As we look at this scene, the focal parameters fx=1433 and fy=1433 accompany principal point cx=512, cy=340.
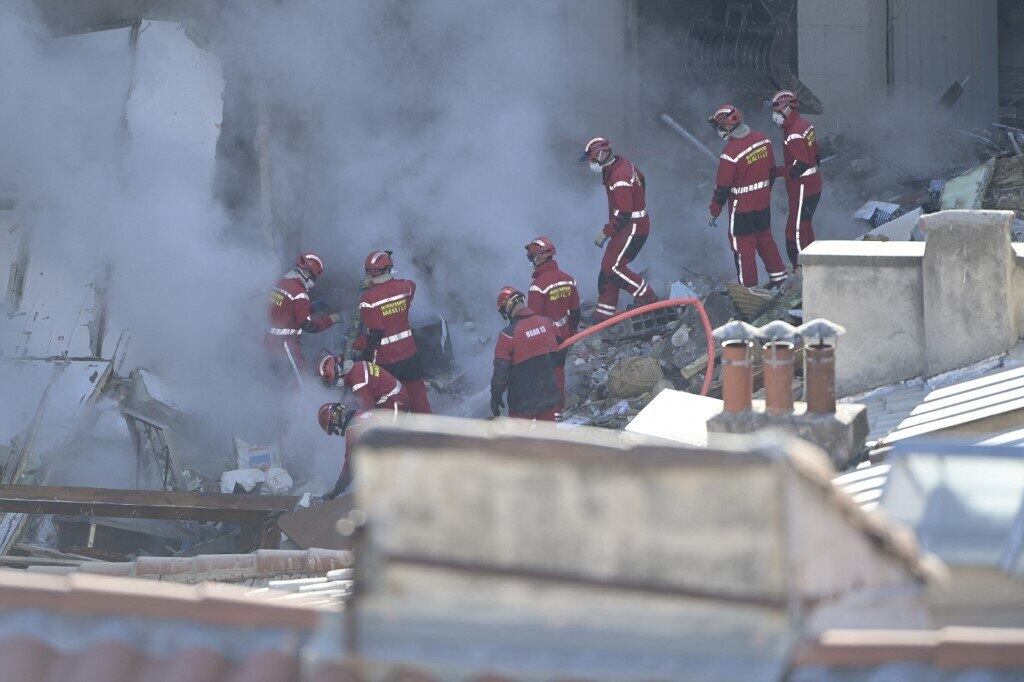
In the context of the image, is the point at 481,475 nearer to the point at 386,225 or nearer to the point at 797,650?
the point at 797,650

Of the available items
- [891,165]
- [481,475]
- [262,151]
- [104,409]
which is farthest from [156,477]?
[481,475]

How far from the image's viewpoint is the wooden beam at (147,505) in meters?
10.3

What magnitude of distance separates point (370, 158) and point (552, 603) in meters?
12.2

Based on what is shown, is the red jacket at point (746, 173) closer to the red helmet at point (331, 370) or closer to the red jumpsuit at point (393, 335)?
the red jumpsuit at point (393, 335)

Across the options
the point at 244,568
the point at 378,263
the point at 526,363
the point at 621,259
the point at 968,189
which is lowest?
the point at 244,568

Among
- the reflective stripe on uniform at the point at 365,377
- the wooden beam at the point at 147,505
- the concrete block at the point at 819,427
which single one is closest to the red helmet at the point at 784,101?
the reflective stripe on uniform at the point at 365,377

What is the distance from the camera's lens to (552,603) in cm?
313

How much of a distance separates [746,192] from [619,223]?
1.11m

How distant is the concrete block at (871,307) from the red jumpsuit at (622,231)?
508 cm

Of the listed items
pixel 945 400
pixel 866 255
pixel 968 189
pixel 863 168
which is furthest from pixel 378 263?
pixel 863 168

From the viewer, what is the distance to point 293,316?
1198 cm

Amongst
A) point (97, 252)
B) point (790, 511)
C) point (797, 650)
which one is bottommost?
point (797, 650)

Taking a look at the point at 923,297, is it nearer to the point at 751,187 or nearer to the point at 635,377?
the point at 635,377

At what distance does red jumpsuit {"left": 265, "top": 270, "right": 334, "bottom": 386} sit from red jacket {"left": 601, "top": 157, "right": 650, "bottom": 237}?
260 cm
